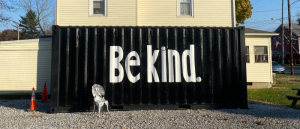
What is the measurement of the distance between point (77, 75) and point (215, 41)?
4.35 meters

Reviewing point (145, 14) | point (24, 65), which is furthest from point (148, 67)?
point (24, 65)

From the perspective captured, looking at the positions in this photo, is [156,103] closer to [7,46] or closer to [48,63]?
[48,63]

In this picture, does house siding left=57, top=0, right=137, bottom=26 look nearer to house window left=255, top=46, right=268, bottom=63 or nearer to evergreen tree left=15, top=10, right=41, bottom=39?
house window left=255, top=46, right=268, bottom=63

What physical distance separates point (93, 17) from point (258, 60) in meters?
10.2

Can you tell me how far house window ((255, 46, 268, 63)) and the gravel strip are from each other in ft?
24.5

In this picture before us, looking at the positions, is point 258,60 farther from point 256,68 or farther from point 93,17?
point 93,17

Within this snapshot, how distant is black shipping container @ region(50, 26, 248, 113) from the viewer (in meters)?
6.25

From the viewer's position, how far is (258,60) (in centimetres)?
1306

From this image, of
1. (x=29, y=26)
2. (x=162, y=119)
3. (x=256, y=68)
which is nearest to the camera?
(x=162, y=119)

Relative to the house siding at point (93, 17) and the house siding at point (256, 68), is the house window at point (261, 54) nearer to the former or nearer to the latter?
the house siding at point (256, 68)

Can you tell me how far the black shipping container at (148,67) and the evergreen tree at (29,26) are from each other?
46.8m

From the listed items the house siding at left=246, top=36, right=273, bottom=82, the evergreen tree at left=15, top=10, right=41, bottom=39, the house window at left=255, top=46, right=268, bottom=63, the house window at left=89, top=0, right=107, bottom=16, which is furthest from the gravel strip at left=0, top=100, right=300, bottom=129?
the evergreen tree at left=15, top=10, right=41, bottom=39

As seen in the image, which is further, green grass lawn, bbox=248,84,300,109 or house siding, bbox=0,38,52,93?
house siding, bbox=0,38,52,93

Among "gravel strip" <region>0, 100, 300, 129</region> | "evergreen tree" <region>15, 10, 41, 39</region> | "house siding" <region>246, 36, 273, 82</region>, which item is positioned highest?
"evergreen tree" <region>15, 10, 41, 39</region>
